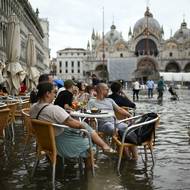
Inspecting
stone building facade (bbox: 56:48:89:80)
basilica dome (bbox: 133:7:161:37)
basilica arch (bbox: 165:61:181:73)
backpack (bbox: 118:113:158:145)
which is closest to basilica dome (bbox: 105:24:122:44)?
basilica dome (bbox: 133:7:161:37)

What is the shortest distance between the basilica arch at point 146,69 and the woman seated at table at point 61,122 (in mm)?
101247

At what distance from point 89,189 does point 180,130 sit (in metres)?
6.67

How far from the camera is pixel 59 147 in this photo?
6332 millimetres

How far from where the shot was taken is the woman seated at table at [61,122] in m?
6.09

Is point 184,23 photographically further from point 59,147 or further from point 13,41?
point 59,147

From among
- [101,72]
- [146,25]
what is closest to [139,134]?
[146,25]

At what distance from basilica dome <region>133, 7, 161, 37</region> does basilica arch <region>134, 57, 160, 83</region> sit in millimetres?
8658

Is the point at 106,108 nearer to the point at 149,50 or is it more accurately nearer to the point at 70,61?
the point at 149,50

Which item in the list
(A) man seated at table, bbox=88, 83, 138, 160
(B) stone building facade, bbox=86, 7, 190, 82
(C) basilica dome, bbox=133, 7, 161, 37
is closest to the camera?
(A) man seated at table, bbox=88, 83, 138, 160

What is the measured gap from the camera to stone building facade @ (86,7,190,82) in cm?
11625

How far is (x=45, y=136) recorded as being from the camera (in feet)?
20.0

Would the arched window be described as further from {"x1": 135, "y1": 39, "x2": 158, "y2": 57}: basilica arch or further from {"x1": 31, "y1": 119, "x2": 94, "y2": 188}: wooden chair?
{"x1": 31, "y1": 119, "x2": 94, "y2": 188}: wooden chair

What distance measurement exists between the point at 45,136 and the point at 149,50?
115 meters

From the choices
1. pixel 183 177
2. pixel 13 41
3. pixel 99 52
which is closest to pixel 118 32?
pixel 99 52
